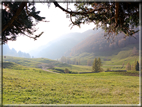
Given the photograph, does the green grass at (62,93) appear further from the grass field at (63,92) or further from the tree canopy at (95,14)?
the tree canopy at (95,14)

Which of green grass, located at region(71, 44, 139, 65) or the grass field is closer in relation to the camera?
the grass field

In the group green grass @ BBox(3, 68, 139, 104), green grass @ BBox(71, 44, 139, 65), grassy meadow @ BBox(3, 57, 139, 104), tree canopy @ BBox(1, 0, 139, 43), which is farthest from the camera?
green grass @ BBox(71, 44, 139, 65)

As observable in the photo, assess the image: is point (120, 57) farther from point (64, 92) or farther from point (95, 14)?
point (95, 14)

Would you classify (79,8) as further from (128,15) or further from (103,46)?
(103,46)

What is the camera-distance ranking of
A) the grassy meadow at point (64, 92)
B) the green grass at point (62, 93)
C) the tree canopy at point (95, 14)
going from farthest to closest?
the grassy meadow at point (64, 92)
the green grass at point (62, 93)
the tree canopy at point (95, 14)

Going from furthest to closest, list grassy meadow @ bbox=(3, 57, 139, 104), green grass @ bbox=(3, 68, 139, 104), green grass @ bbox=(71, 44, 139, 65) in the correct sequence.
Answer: green grass @ bbox=(71, 44, 139, 65)
grassy meadow @ bbox=(3, 57, 139, 104)
green grass @ bbox=(3, 68, 139, 104)

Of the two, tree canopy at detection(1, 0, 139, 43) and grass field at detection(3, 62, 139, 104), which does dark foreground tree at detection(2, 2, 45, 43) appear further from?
grass field at detection(3, 62, 139, 104)

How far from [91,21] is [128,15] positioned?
138 cm

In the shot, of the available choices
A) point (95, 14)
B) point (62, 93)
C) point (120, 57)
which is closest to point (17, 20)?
point (95, 14)

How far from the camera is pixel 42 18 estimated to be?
148 inches

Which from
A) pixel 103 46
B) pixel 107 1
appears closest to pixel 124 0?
pixel 107 1

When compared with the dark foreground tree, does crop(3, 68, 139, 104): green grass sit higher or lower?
lower

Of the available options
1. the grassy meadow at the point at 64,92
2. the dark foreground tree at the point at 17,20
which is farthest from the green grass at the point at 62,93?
the dark foreground tree at the point at 17,20

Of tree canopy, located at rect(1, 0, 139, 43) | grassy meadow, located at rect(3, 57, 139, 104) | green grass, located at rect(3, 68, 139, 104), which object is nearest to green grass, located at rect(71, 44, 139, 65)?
grassy meadow, located at rect(3, 57, 139, 104)
